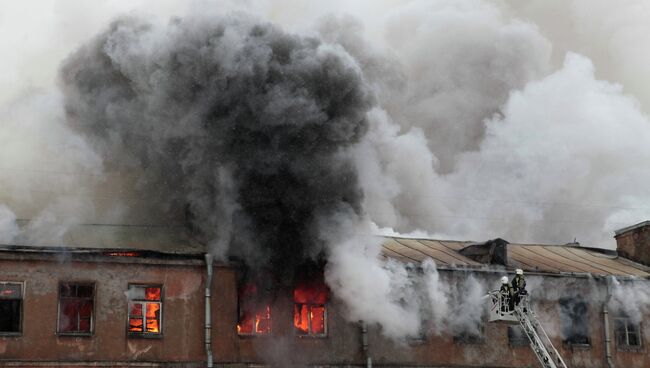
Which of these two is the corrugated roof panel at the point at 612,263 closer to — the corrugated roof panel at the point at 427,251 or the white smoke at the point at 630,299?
the white smoke at the point at 630,299

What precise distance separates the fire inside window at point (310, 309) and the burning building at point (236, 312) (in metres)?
0.03

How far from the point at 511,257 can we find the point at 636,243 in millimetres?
5916

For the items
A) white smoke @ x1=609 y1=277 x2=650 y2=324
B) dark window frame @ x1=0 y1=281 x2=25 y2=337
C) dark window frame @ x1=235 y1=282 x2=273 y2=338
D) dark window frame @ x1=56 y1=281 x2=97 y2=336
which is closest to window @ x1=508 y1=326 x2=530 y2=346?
white smoke @ x1=609 y1=277 x2=650 y2=324

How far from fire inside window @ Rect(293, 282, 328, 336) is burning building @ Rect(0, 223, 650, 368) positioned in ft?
0.10

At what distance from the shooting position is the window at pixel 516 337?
99.9ft

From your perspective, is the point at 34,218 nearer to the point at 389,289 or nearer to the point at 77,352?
the point at 77,352

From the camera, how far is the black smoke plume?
91.5ft

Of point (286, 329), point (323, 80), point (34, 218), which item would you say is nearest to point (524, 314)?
point (286, 329)

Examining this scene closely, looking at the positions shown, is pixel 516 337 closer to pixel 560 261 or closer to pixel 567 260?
pixel 560 261

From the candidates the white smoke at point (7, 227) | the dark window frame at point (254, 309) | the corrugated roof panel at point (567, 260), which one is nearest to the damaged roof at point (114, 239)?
the white smoke at point (7, 227)

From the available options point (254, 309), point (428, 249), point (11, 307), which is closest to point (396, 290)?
point (428, 249)

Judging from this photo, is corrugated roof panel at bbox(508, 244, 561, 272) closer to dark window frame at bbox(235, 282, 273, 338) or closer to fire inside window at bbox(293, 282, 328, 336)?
fire inside window at bbox(293, 282, 328, 336)

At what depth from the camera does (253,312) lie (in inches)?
1088

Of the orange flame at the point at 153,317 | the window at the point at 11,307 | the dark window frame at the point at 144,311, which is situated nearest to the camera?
the window at the point at 11,307
